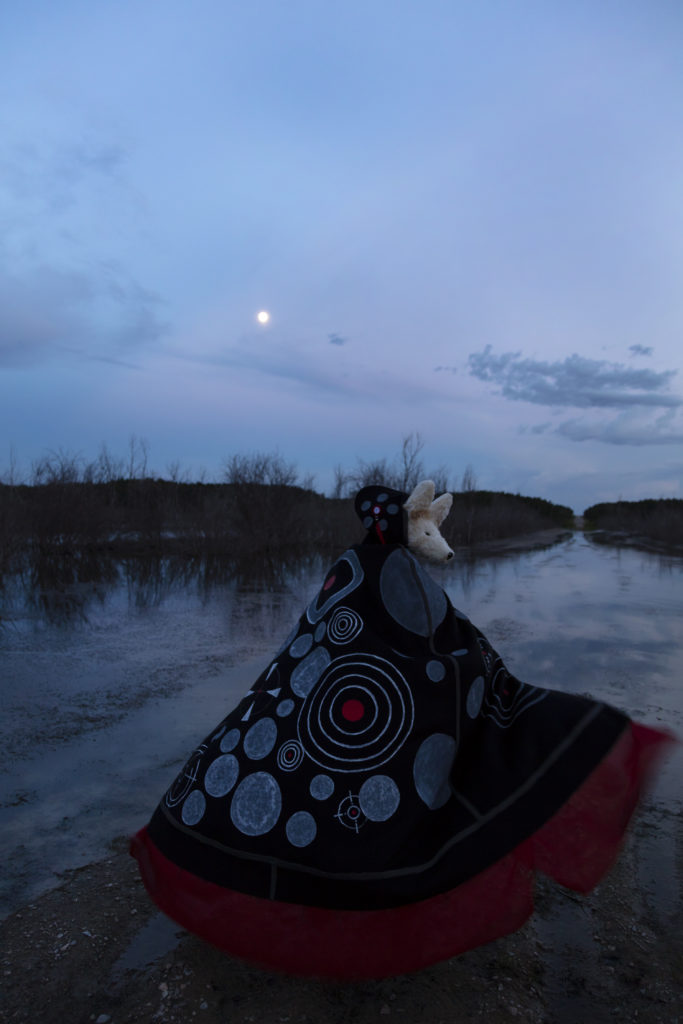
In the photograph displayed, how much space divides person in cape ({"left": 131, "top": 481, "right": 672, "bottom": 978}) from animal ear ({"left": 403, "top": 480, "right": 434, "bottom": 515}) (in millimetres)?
624

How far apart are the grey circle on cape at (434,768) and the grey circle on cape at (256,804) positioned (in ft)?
1.54

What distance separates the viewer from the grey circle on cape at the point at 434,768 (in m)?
2.21

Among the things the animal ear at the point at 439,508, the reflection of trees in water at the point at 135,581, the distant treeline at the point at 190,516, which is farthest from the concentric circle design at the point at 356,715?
the distant treeline at the point at 190,516

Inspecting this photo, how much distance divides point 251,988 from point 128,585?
10972 millimetres

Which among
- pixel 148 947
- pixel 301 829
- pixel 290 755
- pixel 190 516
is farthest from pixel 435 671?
pixel 190 516

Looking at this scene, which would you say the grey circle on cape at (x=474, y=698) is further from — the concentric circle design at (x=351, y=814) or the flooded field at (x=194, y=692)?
the flooded field at (x=194, y=692)

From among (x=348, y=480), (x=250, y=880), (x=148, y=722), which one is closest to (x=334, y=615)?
(x=250, y=880)

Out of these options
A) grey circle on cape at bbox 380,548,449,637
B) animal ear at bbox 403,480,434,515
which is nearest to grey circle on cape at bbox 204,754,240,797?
grey circle on cape at bbox 380,548,449,637

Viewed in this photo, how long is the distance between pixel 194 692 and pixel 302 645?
349cm

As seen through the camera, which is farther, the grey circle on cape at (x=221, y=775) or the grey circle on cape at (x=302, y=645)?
the grey circle on cape at (x=302, y=645)

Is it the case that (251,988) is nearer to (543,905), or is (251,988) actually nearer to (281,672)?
(281,672)

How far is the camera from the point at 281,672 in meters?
2.56

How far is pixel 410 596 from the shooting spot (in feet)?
8.29

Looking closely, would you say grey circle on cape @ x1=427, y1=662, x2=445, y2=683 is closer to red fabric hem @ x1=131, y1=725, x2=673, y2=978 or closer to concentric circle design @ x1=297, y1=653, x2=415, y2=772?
concentric circle design @ x1=297, y1=653, x2=415, y2=772
